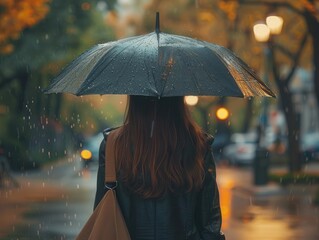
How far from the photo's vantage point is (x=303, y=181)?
26.9m

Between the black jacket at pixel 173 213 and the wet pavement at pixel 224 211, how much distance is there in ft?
27.0

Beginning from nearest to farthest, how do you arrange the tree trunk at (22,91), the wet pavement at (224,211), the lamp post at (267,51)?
the wet pavement at (224,211) < the lamp post at (267,51) < the tree trunk at (22,91)

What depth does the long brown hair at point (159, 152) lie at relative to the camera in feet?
14.1

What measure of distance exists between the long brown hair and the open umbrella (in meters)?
0.19

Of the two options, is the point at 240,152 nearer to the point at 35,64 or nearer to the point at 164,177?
the point at 35,64

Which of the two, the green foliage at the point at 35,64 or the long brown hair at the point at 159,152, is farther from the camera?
the green foliage at the point at 35,64

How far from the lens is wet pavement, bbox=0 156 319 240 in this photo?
13.4 m

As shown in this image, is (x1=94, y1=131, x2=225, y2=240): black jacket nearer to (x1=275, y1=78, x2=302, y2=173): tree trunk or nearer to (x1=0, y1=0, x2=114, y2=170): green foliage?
(x1=275, y1=78, x2=302, y2=173): tree trunk

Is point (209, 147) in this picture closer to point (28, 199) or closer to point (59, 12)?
point (28, 199)

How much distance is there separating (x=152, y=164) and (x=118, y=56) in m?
0.91

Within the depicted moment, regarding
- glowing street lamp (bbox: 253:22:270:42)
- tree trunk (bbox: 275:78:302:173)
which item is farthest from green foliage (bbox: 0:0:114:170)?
glowing street lamp (bbox: 253:22:270:42)

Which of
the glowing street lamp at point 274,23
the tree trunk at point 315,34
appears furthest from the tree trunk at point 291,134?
the glowing street lamp at point 274,23

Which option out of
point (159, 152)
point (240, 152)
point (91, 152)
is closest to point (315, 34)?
point (91, 152)

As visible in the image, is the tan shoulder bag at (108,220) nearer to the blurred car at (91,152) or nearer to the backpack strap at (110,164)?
the backpack strap at (110,164)
